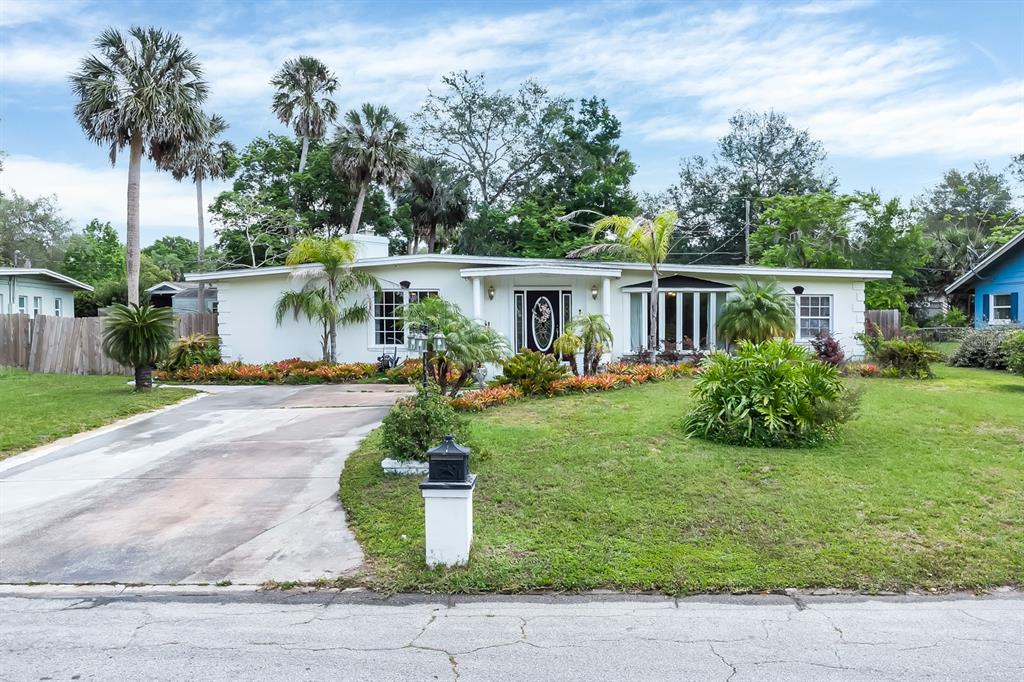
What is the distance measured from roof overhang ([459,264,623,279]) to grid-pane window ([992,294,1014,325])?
51.6 feet

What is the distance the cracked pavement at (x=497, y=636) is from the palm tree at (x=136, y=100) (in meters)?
18.6

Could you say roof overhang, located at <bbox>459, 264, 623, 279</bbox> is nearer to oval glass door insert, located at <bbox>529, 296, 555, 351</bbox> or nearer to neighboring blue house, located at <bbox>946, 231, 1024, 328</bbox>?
oval glass door insert, located at <bbox>529, 296, 555, 351</bbox>

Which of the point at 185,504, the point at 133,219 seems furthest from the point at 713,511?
the point at 133,219

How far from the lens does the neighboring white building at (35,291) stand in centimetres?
2295

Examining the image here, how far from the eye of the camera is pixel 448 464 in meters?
4.61

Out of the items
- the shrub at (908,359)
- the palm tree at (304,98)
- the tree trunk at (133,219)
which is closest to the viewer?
the shrub at (908,359)

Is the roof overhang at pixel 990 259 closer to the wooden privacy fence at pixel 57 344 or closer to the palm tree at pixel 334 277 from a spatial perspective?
the palm tree at pixel 334 277

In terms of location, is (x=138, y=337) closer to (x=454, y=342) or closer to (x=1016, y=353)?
(x=454, y=342)

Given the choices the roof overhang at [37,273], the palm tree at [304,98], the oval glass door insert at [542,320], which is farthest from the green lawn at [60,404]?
the palm tree at [304,98]

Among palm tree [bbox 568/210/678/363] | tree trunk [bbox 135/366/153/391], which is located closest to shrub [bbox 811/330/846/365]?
palm tree [bbox 568/210/678/363]

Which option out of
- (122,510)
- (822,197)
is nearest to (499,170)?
(822,197)

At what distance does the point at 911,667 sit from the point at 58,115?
86.0 ft

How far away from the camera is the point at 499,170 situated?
35.4 meters

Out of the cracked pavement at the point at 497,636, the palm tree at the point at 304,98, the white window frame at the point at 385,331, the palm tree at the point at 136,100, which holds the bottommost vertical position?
the cracked pavement at the point at 497,636
